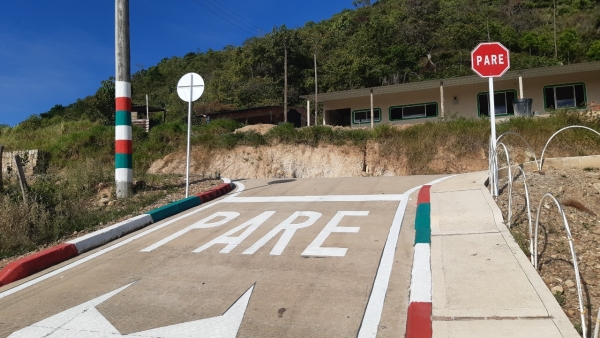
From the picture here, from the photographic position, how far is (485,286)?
4.20m

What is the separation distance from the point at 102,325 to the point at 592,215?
6831mm

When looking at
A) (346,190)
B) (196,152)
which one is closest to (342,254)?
(346,190)

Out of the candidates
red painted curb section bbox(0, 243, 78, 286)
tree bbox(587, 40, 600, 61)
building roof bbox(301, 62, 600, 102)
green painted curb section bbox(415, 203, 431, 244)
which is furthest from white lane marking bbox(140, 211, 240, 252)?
tree bbox(587, 40, 600, 61)

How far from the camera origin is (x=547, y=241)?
5418mm

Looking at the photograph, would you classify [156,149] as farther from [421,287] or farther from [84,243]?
[421,287]

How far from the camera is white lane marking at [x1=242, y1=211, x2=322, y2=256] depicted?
6.00 metres

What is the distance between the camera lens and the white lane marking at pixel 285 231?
600 centimetres

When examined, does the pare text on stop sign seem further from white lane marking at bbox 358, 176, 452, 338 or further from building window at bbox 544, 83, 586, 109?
building window at bbox 544, 83, 586, 109

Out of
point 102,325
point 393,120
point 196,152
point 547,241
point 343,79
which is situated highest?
point 343,79

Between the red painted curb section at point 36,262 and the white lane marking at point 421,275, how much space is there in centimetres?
488

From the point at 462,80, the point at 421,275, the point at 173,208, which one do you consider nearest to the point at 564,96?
the point at 462,80

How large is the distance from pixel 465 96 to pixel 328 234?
20.6m

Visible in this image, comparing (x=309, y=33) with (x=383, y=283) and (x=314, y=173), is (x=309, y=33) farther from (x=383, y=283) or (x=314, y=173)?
(x=383, y=283)

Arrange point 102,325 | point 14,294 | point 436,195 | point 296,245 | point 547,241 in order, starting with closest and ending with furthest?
point 102,325, point 14,294, point 547,241, point 296,245, point 436,195
